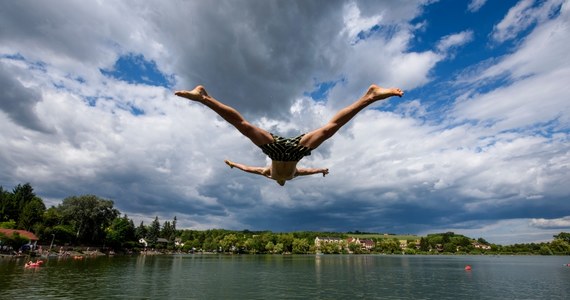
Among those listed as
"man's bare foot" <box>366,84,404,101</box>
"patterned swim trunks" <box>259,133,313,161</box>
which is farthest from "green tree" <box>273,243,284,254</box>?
"man's bare foot" <box>366,84,404,101</box>

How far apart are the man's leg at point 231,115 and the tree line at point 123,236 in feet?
255

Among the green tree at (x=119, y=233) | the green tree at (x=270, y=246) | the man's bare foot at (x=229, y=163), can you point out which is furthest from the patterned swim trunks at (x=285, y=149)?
the green tree at (x=270, y=246)

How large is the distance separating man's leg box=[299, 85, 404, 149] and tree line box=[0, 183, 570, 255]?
3079 inches

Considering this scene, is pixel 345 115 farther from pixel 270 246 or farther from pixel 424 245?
pixel 424 245

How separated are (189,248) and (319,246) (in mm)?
63010

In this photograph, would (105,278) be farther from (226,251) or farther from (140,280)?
(226,251)

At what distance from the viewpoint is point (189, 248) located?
16562 centimetres

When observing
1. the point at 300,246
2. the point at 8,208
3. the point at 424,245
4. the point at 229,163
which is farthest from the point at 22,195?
the point at 424,245

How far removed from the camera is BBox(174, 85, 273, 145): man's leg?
16.7 feet

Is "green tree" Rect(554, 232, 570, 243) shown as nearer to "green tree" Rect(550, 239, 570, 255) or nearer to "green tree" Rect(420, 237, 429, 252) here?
"green tree" Rect(550, 239, 570, 255)

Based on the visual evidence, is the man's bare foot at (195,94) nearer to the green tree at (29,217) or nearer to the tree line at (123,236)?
the tree line at (123,236)

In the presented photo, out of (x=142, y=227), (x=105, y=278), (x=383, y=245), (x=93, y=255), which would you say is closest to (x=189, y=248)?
(x=142, y=227)

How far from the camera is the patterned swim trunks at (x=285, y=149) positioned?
20.5 ft

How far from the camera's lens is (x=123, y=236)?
356 feet
